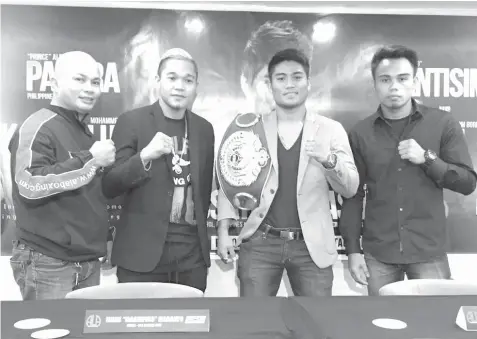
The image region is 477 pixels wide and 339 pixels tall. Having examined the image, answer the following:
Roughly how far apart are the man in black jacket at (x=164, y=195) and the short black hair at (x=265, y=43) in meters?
0.53

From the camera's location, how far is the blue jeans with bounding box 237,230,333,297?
230 cm

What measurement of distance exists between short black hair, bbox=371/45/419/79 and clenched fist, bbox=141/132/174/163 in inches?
55.1

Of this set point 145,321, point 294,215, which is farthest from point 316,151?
point 145,321

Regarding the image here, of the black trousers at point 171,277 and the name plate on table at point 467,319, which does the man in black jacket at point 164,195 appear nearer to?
the black trousers at point 171,277

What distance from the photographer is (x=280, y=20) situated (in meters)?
2.93

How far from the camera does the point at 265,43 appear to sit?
2.93 m

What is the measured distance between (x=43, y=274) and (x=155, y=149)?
0.76 meters

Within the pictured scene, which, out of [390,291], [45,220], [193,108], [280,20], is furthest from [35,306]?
[280,20]

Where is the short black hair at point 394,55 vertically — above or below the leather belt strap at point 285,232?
above

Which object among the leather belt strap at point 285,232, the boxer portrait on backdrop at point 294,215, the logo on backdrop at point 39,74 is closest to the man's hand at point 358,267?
the boxer portrait on backdrop at point 294,215

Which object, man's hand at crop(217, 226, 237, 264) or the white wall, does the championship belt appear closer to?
man's hand at crop(217, 226, 237, 264)

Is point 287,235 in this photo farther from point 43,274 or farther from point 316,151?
point 43,274

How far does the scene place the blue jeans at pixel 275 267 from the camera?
2.30 metres

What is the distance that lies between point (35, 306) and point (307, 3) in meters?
2.34
